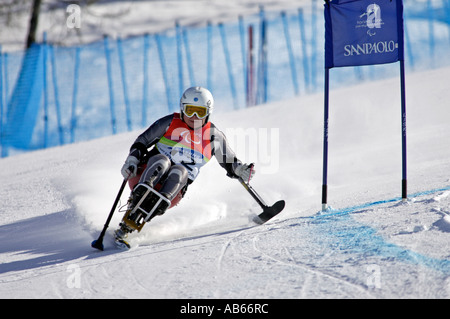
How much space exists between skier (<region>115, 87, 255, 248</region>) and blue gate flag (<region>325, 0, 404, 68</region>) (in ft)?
4.44

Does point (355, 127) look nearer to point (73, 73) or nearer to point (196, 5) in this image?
point (73, 73)

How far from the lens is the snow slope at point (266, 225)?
3.96 m

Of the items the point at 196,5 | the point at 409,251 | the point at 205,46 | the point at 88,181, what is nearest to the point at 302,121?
the point at 205,46

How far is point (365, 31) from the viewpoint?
5535 millimetres

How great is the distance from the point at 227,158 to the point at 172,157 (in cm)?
60

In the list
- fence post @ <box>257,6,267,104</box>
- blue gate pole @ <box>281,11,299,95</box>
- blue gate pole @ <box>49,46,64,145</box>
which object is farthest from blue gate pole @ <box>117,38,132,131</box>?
blue gate pole @ <box>281,11,299,95</box>

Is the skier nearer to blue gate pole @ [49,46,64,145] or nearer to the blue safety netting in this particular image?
the blue safety netting

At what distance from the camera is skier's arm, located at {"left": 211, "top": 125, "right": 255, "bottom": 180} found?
604 centimetres

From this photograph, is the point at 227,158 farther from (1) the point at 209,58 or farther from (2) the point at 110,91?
(1) the point at 209,58

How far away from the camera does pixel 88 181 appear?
755 centimetres

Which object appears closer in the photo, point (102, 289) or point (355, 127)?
point (102, 289)

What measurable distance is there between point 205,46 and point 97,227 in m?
10.2

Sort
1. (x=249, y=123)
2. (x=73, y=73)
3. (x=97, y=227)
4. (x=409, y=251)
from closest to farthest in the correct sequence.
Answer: (x=409, y=251) → (x=97, y=227) → (x=249, y=123) → (x=73, y=73)

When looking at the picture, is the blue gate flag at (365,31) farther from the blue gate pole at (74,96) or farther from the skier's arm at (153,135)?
the blue gate pole at (74,96)
